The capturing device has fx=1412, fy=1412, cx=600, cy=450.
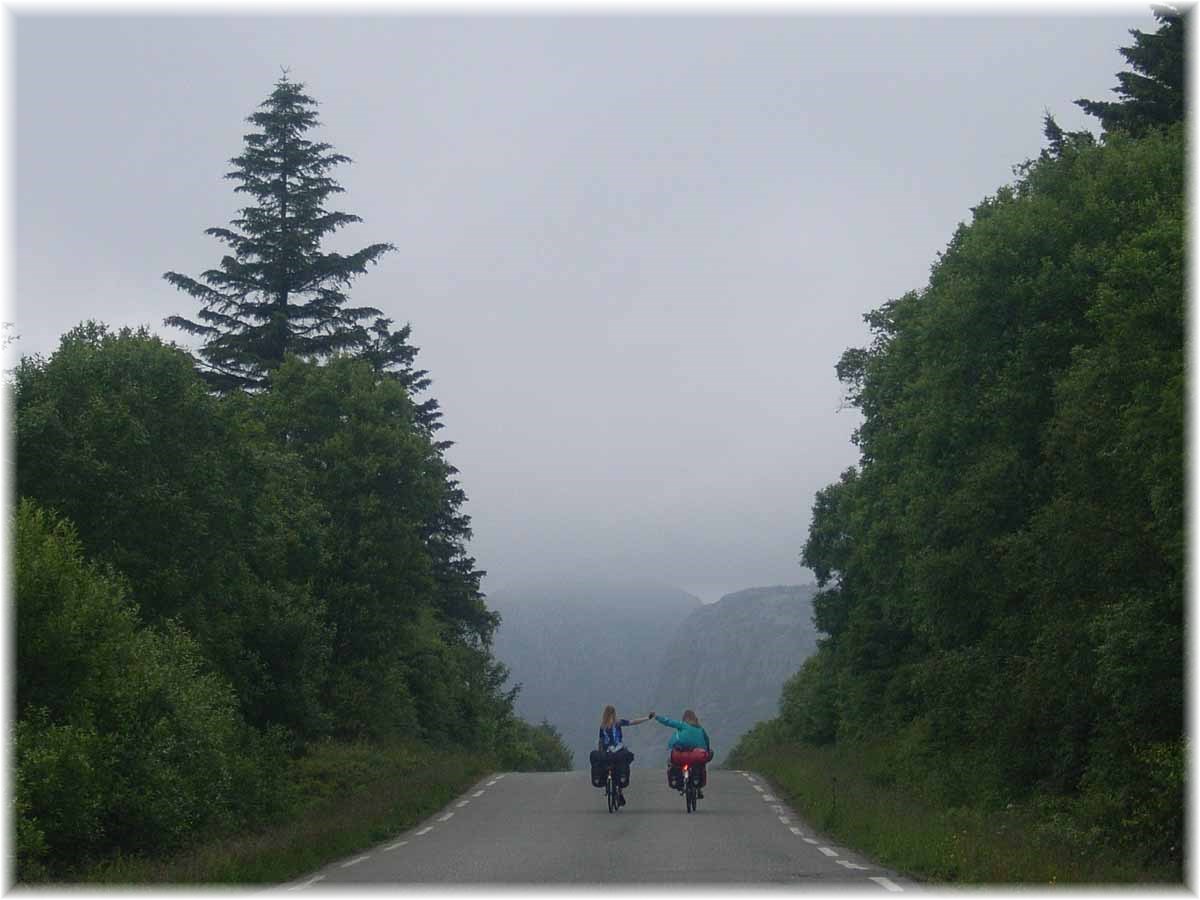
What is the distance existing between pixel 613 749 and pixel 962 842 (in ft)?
31.8

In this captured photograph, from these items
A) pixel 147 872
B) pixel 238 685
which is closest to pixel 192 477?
pixel 238 685

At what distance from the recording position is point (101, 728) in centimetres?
1775

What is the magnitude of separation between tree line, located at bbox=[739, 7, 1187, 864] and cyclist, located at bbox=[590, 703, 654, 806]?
585 centimetres

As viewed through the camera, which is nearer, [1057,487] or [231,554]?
[1057,487]

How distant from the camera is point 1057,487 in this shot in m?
24.7

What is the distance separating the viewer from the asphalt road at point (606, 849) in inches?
572

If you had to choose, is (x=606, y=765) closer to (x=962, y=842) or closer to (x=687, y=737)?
(x=687, y=737)

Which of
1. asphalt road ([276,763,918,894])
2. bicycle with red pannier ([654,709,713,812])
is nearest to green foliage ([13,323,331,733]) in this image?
asphalt road ([276,763,918,894])

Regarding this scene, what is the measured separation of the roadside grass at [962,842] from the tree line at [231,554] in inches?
352

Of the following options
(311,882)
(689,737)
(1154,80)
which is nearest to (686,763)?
(689,737)

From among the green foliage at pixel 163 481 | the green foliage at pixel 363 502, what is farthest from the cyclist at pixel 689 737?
the green foliage at pixel 363 502

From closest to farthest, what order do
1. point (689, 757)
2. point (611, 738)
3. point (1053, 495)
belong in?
point (689, 757) < point (611, 738) < point (1053, 495)

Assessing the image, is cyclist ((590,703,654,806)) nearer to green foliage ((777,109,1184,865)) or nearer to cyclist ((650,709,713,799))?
cyclist ((650,709,713,799))

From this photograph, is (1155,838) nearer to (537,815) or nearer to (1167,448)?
(1167,448)
